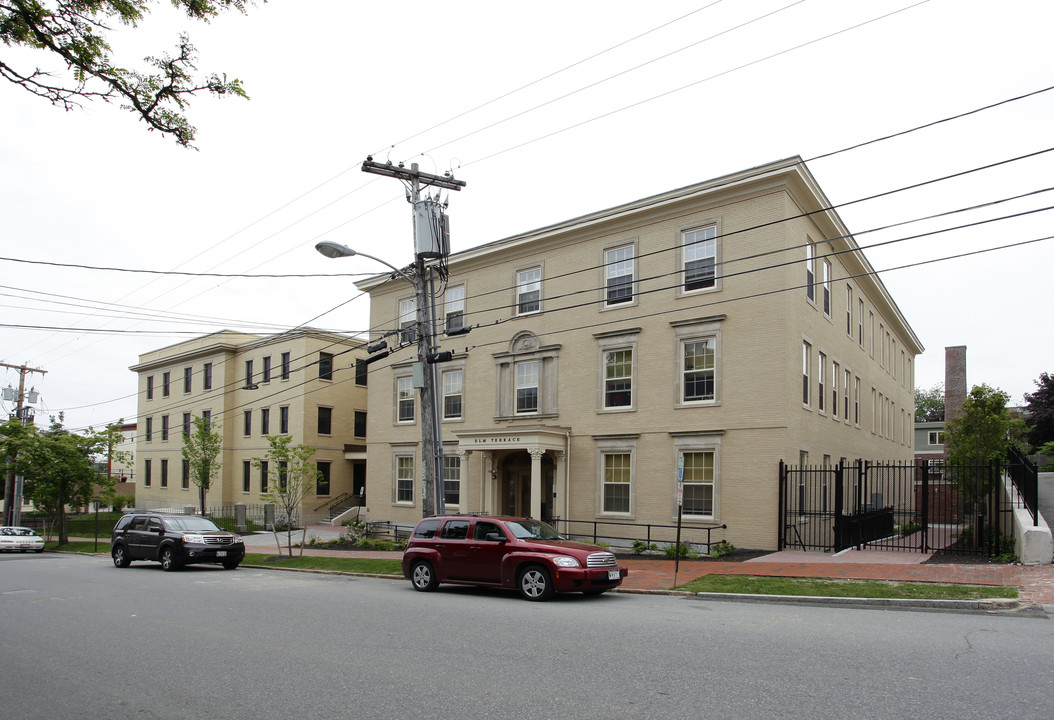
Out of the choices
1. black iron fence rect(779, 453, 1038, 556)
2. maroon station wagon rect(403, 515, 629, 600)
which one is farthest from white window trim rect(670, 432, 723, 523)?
maroon station wagon rect(403, 515, 629, 600)

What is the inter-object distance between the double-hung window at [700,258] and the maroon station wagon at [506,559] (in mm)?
10695

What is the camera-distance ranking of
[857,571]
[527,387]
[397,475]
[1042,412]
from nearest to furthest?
1. [857,571]
2. [527,387]
3. [397,475]
4. [1042,412]

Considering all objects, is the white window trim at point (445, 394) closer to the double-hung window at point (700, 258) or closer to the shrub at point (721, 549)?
the double-hung window at point (700, 258)

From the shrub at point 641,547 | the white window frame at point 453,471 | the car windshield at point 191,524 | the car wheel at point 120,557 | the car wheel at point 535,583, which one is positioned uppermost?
the white window frame at point 453,471

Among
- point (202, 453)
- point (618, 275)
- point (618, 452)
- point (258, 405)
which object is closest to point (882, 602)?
point (618, 452)

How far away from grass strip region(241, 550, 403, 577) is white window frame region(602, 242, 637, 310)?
1031cm

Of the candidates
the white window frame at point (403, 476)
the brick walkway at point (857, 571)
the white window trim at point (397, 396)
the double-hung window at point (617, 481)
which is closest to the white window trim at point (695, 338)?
the double-hung window at point (617, 481)

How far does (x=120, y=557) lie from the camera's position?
22703 mm

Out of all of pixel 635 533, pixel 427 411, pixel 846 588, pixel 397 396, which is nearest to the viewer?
pixel 846 588

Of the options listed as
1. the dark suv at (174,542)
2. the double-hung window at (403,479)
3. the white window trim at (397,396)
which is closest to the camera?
the dark suv at (174,542)

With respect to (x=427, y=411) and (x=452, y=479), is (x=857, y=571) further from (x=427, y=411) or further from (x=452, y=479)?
(x=452, y=479)

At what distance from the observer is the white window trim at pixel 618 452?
23797mm

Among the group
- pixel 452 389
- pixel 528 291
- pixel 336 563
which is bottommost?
pixel 336 563

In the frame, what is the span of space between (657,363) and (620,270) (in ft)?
11.2
